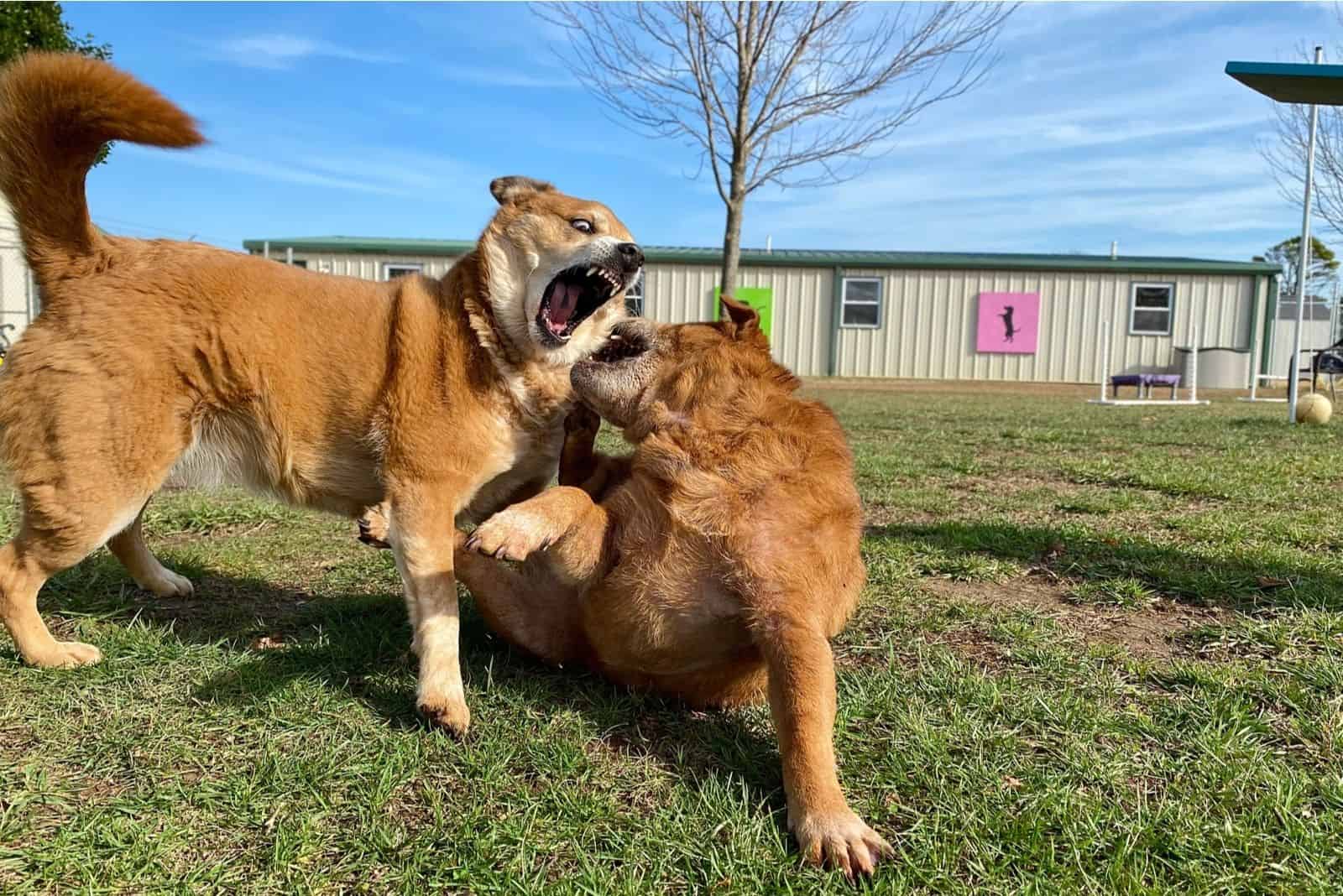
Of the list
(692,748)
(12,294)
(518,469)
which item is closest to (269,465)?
(518,469)

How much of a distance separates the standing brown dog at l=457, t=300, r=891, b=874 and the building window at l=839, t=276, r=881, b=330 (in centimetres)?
2551

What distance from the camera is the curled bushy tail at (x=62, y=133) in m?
2.96

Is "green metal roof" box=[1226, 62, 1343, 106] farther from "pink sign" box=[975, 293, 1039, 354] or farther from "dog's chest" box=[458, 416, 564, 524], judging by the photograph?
"pink sign" box=[975, 293, 1039, 354]

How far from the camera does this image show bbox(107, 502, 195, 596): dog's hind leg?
148 inches

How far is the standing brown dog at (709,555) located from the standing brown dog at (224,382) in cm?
32

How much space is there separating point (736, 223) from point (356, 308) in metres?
11.9

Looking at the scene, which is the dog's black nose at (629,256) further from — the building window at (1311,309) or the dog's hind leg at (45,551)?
the building window at (1311,309)

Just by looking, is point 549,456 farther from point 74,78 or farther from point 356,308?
point 74,78

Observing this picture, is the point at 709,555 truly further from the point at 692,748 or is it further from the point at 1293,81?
the point at 1293,81

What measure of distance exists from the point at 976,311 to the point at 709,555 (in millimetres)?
27378

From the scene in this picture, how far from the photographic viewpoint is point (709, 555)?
252cm

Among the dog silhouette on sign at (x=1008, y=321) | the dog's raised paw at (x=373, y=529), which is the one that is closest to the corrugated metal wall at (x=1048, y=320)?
the dog silhouette on sign at (x=1008, y=321)

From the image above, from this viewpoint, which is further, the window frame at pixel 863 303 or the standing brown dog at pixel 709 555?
the window frame at pixel 863 303

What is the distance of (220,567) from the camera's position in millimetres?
4336
